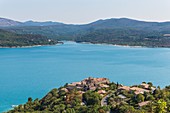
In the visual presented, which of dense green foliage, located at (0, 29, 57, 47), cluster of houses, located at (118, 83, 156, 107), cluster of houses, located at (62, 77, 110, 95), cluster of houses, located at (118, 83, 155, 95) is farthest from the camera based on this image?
dense green foliage, located at (0, 29, 57, 47)

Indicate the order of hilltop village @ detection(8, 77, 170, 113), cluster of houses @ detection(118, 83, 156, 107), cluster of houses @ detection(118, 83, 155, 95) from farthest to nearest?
cluster of houses @ detection(118, 83, 155, 95)
cluster of houses @ detection(118, 83, 156, 107)
hilltop village @ detection(8, 77, 170, 113)

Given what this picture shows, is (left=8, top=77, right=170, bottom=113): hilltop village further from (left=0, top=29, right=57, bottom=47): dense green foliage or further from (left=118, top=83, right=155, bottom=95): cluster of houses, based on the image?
(left=0, top=29, right=57, bottom=47): dense green foliage

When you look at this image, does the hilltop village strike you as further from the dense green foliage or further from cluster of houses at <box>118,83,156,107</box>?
the dense green foliage

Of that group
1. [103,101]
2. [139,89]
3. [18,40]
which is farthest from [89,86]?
[18,40]

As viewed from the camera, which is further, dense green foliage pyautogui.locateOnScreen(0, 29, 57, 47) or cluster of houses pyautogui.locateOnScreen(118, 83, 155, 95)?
dense green foliage pyautogui.locateOnScreen(0, 29, 57, 47)

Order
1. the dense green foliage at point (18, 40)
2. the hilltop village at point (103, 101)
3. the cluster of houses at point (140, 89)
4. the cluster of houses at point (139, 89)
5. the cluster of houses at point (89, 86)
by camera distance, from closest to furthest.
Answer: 1. the hilltop village at point (103, 101)
2. the cluster of houses at point (140, 89)
3. the cluster of houses at point (139, 89)
4. the cluster of houses at point (89, 86)
5. the dense green foliage at point (18, 40)

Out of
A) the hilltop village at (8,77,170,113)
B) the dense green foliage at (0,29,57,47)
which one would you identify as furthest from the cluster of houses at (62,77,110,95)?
the dense green foliage at (0,29,57,47)

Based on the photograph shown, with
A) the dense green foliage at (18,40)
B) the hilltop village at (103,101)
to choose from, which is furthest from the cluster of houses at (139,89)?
the dense green foliage at (18,40)

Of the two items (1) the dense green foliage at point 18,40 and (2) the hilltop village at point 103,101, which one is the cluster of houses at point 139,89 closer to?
(2) the hilltop village at point 103,101
